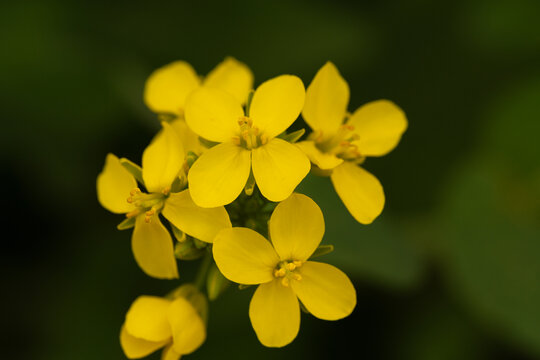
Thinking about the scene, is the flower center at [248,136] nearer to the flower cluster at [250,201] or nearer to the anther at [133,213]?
the flower cluster at [250,201]

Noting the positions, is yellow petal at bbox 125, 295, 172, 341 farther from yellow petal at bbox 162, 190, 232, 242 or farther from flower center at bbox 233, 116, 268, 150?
flower center at bbox 233, 116, 268, 150

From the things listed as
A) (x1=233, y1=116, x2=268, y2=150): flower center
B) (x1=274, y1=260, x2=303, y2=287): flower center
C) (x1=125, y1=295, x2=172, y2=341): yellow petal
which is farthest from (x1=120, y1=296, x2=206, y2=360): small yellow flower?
(x1=233, y1=116, x2=268, y2=150): flower center

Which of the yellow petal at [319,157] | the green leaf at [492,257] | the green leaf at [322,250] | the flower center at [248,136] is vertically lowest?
the green leaf at [492,257]

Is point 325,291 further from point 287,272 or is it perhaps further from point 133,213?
point 133,213

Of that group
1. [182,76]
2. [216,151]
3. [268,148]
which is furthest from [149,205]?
[182,76]

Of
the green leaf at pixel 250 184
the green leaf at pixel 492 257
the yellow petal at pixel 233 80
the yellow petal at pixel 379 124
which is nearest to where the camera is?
the green leaf at pixel 250 184

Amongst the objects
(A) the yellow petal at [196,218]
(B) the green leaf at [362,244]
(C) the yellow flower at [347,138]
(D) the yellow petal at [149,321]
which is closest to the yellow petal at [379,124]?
(C) the yellow flower at [347,138]
